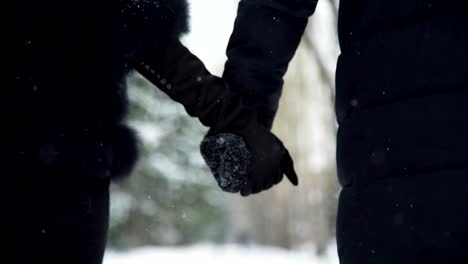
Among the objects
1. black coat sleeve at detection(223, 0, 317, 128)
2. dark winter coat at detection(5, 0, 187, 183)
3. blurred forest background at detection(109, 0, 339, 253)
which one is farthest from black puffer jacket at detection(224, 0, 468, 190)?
blurred forest background at detection(109, 0, 339, 253)

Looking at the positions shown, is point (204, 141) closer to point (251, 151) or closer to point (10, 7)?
point (251, 151)

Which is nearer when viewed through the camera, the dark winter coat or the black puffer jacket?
the black puffer jacket

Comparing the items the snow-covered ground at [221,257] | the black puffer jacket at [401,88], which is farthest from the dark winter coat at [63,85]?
the snow-covered ground at [221,257]

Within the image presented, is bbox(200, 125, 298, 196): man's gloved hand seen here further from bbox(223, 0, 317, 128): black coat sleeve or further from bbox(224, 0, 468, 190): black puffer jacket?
bbox(224, 0, 468, 190): black puffer jacket

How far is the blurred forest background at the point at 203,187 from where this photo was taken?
14750 millimetres

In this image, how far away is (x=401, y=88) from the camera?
1648 mm

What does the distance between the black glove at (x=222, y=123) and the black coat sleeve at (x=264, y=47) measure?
62 mm

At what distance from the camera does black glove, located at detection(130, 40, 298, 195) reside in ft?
6.87

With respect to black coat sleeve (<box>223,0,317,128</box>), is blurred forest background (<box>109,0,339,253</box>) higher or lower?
lower

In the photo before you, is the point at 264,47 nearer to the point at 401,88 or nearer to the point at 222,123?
the point at 222,123

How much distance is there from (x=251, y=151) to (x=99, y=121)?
445 mm

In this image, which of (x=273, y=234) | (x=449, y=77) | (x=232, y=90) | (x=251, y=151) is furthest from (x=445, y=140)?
(x=273, y=234)

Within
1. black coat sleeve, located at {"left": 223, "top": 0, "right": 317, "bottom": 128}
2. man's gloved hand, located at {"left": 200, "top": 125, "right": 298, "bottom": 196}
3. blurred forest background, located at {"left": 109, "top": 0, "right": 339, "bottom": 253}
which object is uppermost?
black coat sleeve, located at {"left": 223, "top": 0, "right": 317, "bottom": 128}

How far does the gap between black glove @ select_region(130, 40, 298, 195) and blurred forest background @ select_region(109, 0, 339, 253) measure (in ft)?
34.2
